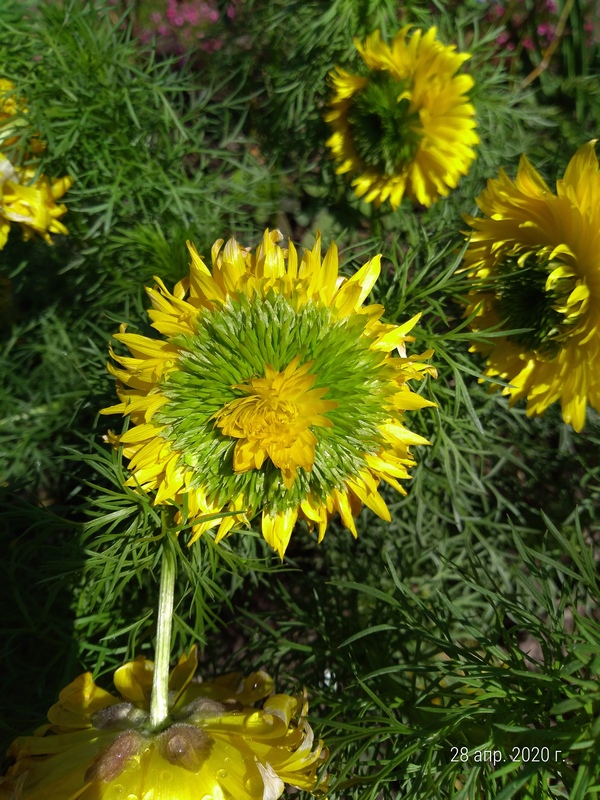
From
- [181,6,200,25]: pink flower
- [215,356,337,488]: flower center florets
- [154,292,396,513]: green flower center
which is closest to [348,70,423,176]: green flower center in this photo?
[154,292,396,513]: green flower center

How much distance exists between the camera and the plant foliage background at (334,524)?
0.98m

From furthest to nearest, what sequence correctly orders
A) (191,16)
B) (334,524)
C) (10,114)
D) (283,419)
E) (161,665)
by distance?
(191,16)
(334,524)
(10,114)
(161,665)
(283,419)

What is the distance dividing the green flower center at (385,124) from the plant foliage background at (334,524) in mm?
228

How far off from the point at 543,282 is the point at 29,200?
3.91 feet

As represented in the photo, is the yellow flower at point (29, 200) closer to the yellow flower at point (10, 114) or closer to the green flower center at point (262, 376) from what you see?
the yellow flower at point (10, 114)

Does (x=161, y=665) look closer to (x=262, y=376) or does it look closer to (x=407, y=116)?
(x=262, y=376)

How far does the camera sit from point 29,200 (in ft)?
4.49

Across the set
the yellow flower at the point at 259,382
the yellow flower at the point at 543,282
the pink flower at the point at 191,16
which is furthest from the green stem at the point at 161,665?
the pink flower at the point at 191,16

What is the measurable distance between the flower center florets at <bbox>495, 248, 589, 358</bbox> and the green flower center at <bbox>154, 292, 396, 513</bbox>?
40 cm

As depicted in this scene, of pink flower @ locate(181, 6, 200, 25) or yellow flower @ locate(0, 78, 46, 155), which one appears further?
pink flower @ locate(181, 6, 200, 25)

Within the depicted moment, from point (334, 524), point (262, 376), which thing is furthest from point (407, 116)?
point (334, 524)

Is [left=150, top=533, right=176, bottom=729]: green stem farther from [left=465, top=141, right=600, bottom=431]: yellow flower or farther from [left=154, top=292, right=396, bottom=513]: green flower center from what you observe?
[left=465, top=141, right=600, bottom=431]: yellow flower

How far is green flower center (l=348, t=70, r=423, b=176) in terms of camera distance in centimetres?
135

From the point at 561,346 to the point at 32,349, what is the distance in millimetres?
1488
